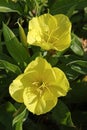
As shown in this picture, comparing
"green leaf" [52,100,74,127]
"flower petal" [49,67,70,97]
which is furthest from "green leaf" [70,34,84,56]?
"flower petal" [49,67,70,97]

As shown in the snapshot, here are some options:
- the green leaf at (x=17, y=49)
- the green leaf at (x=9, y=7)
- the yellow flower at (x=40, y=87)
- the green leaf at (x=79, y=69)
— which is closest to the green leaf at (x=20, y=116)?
the yellow flower at (x=40, y=87)

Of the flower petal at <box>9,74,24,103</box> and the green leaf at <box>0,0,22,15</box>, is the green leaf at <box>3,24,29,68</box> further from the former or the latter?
the green leaf at <box>0,0,22,15</box>

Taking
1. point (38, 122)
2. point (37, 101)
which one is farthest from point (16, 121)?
point (38, 122)

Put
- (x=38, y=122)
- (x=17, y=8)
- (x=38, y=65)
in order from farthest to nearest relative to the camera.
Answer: (x=17, y=8), (x=38, y=122), (x=38, y=65)

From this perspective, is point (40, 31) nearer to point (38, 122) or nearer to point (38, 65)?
point (38, 65)

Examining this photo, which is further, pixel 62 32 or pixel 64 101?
pixel 64 101

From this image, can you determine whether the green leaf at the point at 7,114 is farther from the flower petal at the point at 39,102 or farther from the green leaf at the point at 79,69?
the green leaf at the point at 79,69
